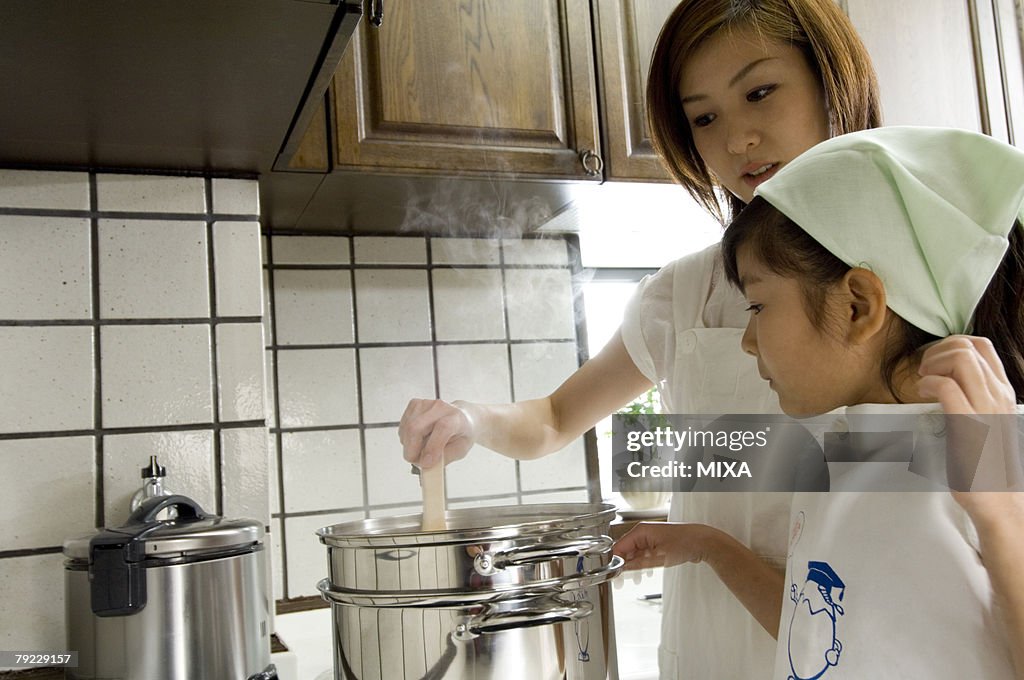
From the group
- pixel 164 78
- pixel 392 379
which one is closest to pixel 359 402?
pixel 392 379

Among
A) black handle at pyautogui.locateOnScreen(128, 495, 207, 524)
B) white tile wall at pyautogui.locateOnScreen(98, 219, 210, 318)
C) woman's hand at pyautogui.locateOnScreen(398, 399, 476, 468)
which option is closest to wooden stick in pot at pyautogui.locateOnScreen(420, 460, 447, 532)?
woman's hand at pyautogui.locateOnScreen(398, 399, 476, 468)

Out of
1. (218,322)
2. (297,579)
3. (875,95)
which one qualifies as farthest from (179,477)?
(875,95)

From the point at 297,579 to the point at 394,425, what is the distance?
287mm

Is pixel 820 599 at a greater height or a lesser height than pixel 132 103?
lesser

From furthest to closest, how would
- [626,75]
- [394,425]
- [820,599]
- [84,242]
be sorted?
[394,425] → [626,75] → [84,242] → [820,599]

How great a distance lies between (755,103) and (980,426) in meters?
0.51

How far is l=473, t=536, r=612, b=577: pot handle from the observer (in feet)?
1.85

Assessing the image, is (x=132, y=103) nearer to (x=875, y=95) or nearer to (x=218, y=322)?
(x=218, y=322)

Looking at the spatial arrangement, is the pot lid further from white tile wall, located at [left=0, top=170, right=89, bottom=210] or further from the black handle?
white tile wall, located at [left=0, top=170, right=89, bottom=210]

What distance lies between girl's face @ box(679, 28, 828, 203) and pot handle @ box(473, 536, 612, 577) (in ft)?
1.65

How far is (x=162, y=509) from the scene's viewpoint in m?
0.92

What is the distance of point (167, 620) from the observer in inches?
32.9

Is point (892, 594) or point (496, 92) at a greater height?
point (496, 92)

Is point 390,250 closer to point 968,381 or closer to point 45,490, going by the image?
point 45,490
